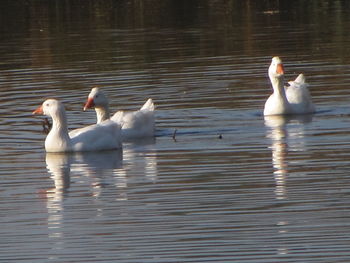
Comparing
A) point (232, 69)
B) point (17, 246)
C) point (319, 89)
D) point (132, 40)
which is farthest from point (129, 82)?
point (17, 246)

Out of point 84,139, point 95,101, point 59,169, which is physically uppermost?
point 95,101

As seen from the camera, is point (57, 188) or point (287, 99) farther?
point (287, 99)

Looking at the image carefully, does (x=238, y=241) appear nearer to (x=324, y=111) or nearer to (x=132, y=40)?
(x=324, y=111)

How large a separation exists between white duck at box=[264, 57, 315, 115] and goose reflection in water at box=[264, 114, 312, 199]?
0.13 meters

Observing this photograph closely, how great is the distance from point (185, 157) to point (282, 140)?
5.49ft

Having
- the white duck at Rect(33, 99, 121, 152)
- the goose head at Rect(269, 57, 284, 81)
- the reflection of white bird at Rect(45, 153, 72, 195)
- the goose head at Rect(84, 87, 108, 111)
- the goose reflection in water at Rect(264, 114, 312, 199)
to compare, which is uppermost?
the goose head at Rect(269, 57, 284, 81)

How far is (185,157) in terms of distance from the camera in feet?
50.6

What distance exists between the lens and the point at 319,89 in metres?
21.6

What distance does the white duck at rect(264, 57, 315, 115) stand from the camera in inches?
750

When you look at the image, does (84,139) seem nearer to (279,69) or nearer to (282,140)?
(282,140)

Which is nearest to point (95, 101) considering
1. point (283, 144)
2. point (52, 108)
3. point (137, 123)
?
point (137, 123)

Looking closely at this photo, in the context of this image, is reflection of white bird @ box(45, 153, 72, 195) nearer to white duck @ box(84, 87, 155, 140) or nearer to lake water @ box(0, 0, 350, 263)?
lake water @ box(0, 0, 350, 263)

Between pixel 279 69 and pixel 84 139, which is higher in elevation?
pixel 279 69

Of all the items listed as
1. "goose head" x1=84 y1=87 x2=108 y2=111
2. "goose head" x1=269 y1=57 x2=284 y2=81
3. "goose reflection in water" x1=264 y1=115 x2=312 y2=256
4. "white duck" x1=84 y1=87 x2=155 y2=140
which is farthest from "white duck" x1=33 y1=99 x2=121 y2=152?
"goose head" x1=269 y1=57 x2=284 y2=81
